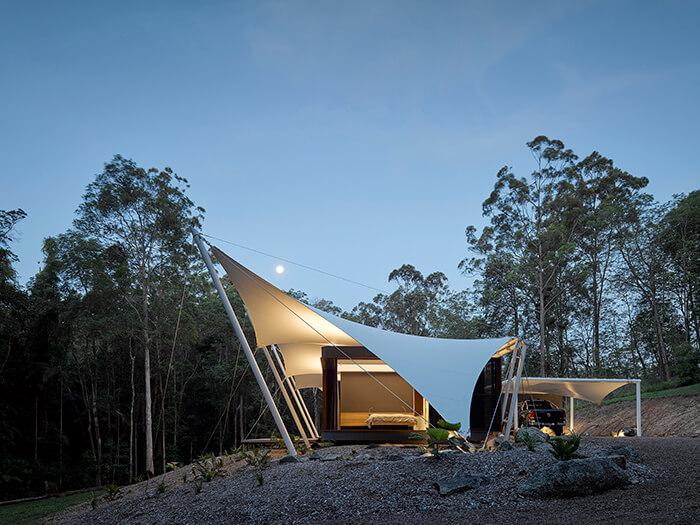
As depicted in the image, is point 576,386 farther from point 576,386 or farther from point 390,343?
point 390,343

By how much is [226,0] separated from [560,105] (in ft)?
32.4

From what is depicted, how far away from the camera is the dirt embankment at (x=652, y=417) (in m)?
17.6

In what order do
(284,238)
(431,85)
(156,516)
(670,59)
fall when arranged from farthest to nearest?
(284,238)
(431,85)
(670,59)
(156,516)

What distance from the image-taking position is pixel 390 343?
430 inches

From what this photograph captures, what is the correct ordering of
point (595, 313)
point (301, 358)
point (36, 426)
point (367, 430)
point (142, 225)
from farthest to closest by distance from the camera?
point (595, 313) < point (142, 225) < point (36, 426) < point (301, 358) < point (367, 430)

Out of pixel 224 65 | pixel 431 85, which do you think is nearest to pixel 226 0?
pixel 224 65

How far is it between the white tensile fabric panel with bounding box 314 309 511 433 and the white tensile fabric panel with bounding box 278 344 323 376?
8.75 ft

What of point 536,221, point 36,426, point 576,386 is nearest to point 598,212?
point 536,221

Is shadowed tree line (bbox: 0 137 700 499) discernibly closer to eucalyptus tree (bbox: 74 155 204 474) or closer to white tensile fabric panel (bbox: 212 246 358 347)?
eucalyptus tree (bbox: 74 155 204 474)

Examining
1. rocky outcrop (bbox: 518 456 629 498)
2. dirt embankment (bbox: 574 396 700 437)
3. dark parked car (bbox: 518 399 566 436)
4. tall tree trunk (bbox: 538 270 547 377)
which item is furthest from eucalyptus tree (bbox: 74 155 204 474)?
dirt embankment (bbox: 574 396 700 437)

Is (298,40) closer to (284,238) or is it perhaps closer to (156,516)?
(156,516)

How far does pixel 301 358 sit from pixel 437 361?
5013mm

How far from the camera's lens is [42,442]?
65.7 ft

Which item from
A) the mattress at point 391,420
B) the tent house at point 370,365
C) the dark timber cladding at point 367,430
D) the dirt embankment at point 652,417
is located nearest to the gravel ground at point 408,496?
the tent house at point 370,365
